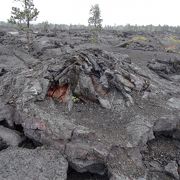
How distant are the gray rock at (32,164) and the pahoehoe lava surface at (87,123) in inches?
1.3

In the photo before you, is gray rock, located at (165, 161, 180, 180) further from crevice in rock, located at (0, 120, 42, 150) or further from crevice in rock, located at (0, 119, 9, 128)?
crevice in rock, located at (0, 119, 9, 128)

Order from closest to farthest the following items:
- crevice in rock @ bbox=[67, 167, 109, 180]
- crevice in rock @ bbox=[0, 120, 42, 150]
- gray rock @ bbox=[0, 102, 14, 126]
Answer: crevice in rock @ bbox=[67, 167, 109, 180]
crevice in rock @ bbox=[0, 120, 42, 150]
gray rock @ bbox=[0, 102, 14, 126]

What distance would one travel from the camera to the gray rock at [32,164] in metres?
9.03

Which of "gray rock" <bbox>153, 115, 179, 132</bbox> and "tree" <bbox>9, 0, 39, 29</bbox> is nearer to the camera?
"gray rock" <bbox>153, 115, 179, 132</bbox>

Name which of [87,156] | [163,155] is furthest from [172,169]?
[87,156]

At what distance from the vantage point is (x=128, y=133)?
11484 millimetres

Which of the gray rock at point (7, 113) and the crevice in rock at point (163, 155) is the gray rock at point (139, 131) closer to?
the crevice in rock at point (163, 155)

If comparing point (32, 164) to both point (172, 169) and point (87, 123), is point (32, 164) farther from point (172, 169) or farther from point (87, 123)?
point (172, 169)

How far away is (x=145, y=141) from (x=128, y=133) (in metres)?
0.79

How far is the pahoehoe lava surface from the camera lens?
32.8 ft

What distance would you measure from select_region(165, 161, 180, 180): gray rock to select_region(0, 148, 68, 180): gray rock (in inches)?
155

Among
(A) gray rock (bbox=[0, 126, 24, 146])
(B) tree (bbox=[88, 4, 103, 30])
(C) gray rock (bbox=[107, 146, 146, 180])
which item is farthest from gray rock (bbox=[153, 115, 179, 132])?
(B) tree (bbox=[88, 4, 103, 30])

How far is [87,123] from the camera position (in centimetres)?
1183

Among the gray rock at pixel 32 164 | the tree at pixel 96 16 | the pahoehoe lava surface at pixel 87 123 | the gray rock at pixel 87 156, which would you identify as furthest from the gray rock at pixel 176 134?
the tree at pixel 96 16
